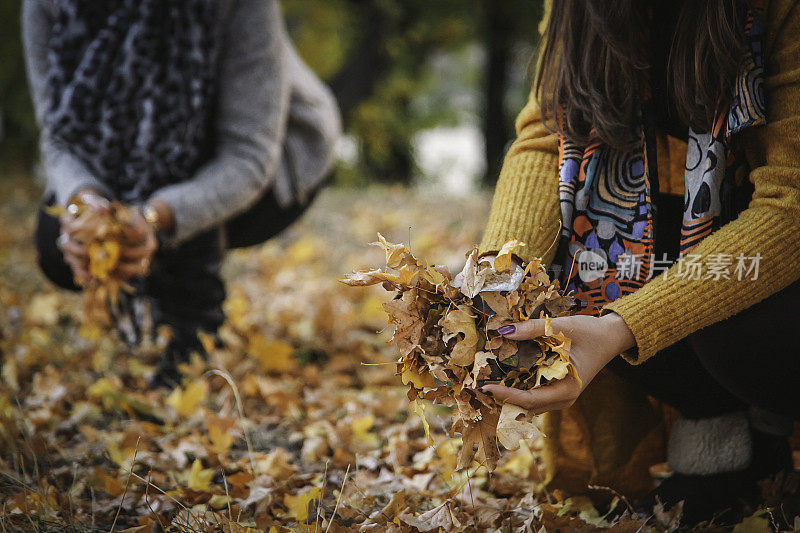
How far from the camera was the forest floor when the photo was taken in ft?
3.99

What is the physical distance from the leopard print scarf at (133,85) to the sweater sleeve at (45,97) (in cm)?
4

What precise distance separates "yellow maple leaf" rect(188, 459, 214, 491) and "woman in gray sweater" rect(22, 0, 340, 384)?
730mm

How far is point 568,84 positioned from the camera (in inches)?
47.9

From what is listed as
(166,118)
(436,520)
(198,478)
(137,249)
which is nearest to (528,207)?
(436,520)

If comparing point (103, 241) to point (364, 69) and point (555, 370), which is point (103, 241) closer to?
point (555, 370)

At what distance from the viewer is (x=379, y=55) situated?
7469 millimetres

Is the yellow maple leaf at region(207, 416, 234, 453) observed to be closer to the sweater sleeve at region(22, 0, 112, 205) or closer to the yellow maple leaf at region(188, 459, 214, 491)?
the yellow maple leaf at region(188, 459, 214, 491)

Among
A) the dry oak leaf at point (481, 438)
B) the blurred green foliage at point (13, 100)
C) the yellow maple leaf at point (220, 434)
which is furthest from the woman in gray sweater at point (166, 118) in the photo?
the blurred green foliage at point (13, 100)

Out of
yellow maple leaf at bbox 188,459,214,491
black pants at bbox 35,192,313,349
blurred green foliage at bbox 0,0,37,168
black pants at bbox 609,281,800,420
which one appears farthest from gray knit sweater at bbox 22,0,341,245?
blurred green foliage at bbox 0,0,37,168

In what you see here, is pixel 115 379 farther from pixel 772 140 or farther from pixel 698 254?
pixel 772 140

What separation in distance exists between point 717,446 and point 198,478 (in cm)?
108

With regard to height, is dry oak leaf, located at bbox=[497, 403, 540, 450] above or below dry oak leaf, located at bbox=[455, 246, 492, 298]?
below

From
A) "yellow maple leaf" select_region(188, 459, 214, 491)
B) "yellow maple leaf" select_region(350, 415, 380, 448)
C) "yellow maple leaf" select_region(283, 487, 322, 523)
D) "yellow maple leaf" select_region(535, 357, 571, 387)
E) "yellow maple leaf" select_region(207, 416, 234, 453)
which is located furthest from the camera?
"yellow maple leaf" select_region(350, 415, 380, 448)

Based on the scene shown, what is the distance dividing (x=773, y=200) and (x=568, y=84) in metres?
0.42
